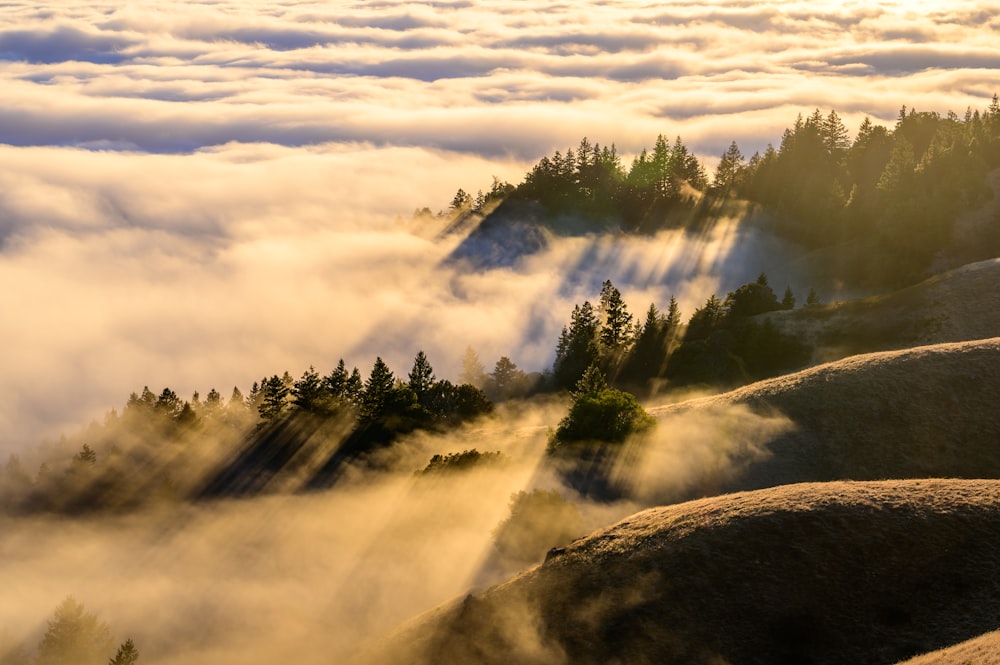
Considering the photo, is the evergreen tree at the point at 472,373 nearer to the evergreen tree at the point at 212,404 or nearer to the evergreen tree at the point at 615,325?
the evergreen tree at the point at 615,325

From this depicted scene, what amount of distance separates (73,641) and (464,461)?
41.3 metres

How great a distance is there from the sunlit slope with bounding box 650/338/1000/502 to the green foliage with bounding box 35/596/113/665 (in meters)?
55.2

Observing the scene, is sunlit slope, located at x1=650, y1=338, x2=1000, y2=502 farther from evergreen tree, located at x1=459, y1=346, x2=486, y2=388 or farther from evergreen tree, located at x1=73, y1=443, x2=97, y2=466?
evergreen tree, located at x1=73, y1=443, x2=97, y2=466

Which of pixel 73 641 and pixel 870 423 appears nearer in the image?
pixel 870 423

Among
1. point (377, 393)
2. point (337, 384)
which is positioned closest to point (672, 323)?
point (377, 393)

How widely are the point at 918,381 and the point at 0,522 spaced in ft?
411

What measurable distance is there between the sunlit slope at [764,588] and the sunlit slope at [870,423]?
48.5 feet

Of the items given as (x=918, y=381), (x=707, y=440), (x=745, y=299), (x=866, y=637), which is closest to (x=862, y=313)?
(x=745, y=299)

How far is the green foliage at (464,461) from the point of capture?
292ft

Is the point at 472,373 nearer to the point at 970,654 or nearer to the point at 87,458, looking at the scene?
the point at 87,458

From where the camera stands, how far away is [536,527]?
6856 centimetres

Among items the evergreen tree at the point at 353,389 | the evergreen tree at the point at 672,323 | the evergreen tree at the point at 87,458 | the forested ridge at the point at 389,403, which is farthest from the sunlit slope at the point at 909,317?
the evergreen tree at the point at 87,458

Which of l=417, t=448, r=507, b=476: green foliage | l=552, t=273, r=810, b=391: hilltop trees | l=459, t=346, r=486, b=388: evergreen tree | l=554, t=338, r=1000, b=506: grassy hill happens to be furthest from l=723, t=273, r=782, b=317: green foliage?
l=417, t=448, r=507, b=476: green foliage

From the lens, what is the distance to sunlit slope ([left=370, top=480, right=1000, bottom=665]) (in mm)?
44781
